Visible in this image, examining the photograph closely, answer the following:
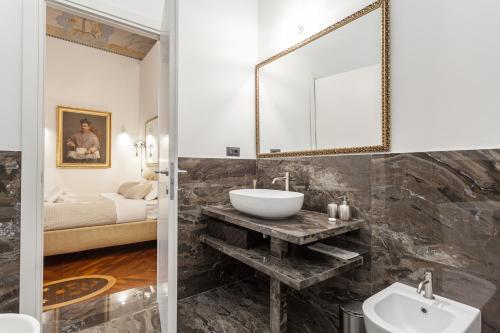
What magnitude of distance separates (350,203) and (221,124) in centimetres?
114

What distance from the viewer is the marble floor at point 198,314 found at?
64.7 inches

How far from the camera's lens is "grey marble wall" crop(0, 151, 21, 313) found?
4.62 feet

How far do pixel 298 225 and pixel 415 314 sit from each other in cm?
64

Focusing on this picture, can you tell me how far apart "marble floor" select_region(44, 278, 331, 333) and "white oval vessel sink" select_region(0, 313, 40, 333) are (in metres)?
0.66

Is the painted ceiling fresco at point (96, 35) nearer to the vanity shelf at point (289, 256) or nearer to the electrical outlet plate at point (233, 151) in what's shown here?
the electrical outlet plate at point (233, 151)

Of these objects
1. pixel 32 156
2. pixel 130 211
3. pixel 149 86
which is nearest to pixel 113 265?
pixel 130 211

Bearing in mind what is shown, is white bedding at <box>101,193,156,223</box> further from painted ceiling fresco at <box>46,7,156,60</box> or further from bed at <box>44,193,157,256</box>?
painted ceiling fresco at <box>46,7,156,60</box>

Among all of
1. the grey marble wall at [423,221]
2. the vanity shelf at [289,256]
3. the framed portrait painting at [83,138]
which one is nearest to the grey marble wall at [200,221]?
the vanity shelf at [289,256]

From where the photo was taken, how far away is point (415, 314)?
3.85ft

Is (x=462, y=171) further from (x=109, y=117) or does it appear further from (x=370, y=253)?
(x=109, y=117)

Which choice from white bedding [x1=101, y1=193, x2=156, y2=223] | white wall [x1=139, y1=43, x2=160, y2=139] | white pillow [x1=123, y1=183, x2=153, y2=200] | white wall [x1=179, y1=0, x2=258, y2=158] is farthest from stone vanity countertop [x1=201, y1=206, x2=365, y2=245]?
white wall [x1=139, y1=43, x2=160, y2=139]

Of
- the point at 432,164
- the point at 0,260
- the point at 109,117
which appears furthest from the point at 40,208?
the point at 109,117

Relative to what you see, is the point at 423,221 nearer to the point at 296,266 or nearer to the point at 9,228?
the point at 296,266

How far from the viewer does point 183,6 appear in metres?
1.93
